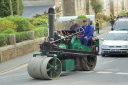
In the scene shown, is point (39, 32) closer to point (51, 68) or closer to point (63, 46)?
point (63, 46)

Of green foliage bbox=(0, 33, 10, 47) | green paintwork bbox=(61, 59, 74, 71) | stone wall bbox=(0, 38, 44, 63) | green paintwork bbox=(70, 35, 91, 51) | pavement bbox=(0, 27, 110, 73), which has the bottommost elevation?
Result: pavement bbox=(0, 27, 110, 73)

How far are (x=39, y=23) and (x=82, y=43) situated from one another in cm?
1949

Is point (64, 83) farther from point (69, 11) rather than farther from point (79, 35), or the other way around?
point (69, 11)

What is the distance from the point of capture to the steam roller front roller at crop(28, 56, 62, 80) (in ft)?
41.7

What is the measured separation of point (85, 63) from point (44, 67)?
3.41 meters

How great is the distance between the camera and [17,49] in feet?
79.4

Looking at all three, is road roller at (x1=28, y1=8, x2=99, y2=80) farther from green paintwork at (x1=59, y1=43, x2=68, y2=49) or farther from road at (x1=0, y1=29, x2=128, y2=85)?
road at (x1=0, y1=29, x2=128, y2=85)

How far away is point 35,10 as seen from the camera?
56344 millimetres

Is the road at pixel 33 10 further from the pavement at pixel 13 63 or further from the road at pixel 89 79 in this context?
the road at pixel 89 79

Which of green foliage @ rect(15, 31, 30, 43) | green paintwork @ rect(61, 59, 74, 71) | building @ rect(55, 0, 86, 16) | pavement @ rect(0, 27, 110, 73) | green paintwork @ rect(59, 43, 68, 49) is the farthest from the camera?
building @ rect(55, 0, 86, 16)

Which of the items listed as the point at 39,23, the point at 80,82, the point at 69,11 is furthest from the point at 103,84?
the point at 69,11

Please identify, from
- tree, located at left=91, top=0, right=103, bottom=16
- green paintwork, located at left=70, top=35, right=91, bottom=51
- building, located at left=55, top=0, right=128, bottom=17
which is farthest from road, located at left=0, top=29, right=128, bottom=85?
tree, located at left=91, top=0, right=103, bottom=16

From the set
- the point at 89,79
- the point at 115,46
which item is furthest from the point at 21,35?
the point at 89,79

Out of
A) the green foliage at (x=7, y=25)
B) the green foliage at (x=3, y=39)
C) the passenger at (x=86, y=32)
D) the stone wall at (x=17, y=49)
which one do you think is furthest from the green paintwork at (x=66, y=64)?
the green foliage at (x=7, y=25)
